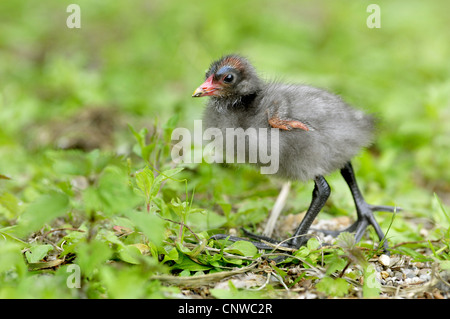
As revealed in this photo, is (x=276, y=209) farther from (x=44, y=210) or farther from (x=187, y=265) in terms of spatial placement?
(x=44, y=210)

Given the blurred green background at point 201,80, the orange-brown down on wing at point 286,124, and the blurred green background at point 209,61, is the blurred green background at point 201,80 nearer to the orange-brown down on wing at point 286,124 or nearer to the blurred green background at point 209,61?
the blurred green background at point 209,61

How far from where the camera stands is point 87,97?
643 centimetres

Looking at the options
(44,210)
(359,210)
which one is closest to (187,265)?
(44,210)

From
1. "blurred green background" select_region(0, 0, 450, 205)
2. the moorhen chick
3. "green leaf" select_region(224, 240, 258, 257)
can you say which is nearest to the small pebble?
the moorhen chick

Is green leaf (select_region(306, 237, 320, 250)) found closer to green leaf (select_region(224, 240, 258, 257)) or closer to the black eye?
green leaf (select_region(224, 240, 258, 257))

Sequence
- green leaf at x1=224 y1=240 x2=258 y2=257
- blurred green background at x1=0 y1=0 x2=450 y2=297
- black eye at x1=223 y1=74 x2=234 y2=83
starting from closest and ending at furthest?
green leaf at x1=224 y1=240 x2=258 y2=257
black eye at x1=223 y1=74 x2=234 y2=83
blurred green background at x1=0 y1=0 x2=450 y2=297

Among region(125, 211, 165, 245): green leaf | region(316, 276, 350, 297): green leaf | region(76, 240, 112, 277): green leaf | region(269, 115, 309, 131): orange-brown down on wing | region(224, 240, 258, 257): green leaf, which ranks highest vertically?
region(269, 115, 309, 131): orange-brown down on wing

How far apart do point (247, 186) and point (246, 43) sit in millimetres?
4163

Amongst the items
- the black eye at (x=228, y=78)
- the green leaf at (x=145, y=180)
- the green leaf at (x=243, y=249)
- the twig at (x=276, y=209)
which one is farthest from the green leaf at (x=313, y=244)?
the black eye at (x=228, y=78)

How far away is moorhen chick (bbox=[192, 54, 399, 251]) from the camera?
11.1 ft

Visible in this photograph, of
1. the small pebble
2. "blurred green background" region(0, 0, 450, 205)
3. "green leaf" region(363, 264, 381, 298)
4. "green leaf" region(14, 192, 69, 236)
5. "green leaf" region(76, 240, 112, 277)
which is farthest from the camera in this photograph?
"blurred green background" region(0, 0, 450, 205)

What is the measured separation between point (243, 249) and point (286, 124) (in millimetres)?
802

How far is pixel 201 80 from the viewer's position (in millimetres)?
7137

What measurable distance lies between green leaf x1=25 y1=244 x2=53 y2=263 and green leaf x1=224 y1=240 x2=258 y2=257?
101 cm
